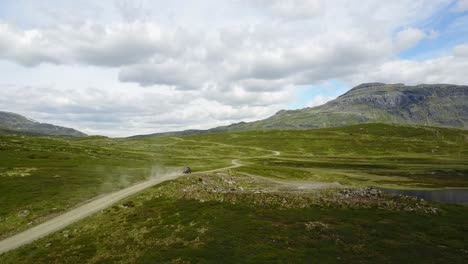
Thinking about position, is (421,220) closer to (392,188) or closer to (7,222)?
(7,222)

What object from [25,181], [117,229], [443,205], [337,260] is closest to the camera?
[337,260]

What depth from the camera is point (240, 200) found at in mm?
51562

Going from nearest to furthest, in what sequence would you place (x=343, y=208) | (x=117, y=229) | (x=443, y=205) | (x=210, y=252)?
(x=210, y=252), (x=117, y=229), (x=343, y=208), (x=443, y=205)

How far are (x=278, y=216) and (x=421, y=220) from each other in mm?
17873

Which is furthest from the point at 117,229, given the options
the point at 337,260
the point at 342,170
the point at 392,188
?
the point at 342,170

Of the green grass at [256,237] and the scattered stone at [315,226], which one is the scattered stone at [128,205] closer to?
the green grass at [256,237]

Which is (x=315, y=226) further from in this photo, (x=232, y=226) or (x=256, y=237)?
(x=232, y=226)

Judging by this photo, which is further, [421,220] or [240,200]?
[240,200]

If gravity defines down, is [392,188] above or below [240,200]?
below

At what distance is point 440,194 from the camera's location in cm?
9956

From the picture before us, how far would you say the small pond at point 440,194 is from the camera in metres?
91.9

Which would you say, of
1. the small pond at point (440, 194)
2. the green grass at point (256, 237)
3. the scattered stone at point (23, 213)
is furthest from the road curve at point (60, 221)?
the small pond at point (440, 194)

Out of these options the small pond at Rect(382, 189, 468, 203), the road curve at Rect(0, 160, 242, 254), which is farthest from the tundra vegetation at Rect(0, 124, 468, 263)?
the small pond at Rect(382, 189, 468, 203)

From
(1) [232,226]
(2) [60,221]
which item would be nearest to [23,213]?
(2) [60,221]
